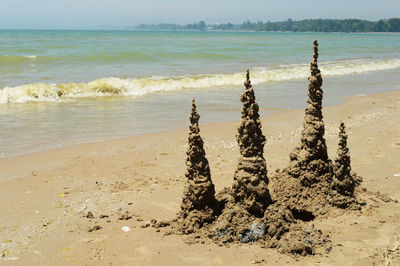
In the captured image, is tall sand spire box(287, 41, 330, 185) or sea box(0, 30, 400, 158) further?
sea box(0, 30, 400, 158)

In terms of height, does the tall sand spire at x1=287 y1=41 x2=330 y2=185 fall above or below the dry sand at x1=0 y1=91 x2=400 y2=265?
above

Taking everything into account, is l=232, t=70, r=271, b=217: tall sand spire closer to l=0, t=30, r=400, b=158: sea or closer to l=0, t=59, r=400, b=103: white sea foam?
l=0, t=30, r=400, b=158: sea

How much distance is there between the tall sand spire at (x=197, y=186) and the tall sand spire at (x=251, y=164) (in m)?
0.37

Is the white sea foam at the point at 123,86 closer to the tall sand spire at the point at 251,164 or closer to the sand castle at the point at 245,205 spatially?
the sand castle at the point at 245,205

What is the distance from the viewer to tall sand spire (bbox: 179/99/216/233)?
505 centimetres

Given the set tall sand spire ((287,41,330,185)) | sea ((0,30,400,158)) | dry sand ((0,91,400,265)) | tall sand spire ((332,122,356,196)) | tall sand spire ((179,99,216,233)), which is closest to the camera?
dry sand ((0,91,400,265))

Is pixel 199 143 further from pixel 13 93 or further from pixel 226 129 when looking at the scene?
pixel 13 93

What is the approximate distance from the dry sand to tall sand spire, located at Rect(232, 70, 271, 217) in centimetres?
53

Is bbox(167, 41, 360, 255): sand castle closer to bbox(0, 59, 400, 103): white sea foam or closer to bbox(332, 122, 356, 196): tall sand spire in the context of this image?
bbox(332, 122, 356, 196): tall sand spire

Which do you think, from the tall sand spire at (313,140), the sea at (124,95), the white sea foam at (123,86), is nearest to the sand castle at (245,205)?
the tall sand spire at (313,140)

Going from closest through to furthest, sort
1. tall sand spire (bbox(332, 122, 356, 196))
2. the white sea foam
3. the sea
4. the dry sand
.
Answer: the dry sand
tall sand spire (bbox(332, 122, 356, 196))
the sea
the white sea foam

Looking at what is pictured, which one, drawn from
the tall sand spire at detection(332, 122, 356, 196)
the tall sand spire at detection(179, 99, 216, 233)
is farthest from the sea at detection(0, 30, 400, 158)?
the tall sand spire at detection(332, 122, 356, 196)

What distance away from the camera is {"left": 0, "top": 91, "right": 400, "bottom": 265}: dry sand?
477 centimetres

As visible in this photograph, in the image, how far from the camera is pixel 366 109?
564 inches
